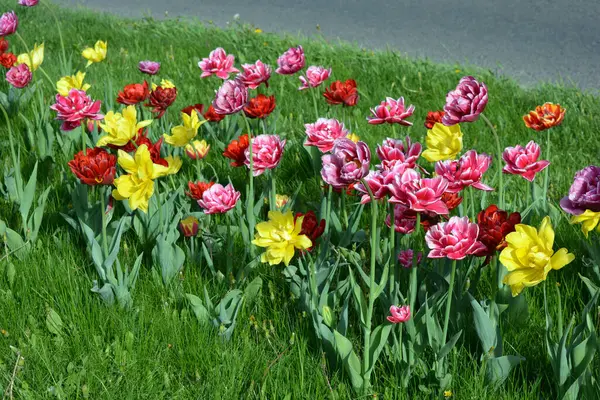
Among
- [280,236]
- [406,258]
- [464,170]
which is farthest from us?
[406,258]

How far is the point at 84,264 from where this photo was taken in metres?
2.70

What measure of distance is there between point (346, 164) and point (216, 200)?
0.68 m

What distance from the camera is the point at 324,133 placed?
2.49 metres

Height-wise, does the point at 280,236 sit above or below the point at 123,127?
below

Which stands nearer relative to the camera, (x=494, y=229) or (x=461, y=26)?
(x=494, y=229)

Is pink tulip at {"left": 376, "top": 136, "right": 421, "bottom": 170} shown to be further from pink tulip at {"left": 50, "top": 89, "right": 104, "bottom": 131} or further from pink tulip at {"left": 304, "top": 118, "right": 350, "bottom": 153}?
pink tulip at {"left": 50, "top": 89, "right": 104, "bottom": 131}

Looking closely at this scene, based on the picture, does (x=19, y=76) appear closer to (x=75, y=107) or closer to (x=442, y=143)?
(x=75, y=107)

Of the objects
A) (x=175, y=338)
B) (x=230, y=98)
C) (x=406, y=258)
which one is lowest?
(x=175, y=338)

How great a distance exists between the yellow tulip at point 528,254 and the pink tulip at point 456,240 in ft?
0.26

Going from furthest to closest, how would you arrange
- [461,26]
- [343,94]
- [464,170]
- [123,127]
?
[461,26] < [343,94] < [123,127] < [464,170]

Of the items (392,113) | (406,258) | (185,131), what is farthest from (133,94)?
(406,258)

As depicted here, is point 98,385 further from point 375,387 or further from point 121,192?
point 375,387

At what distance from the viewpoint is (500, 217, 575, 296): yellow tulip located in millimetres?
1787

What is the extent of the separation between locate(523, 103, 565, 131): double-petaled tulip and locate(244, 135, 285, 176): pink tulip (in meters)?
0.99
